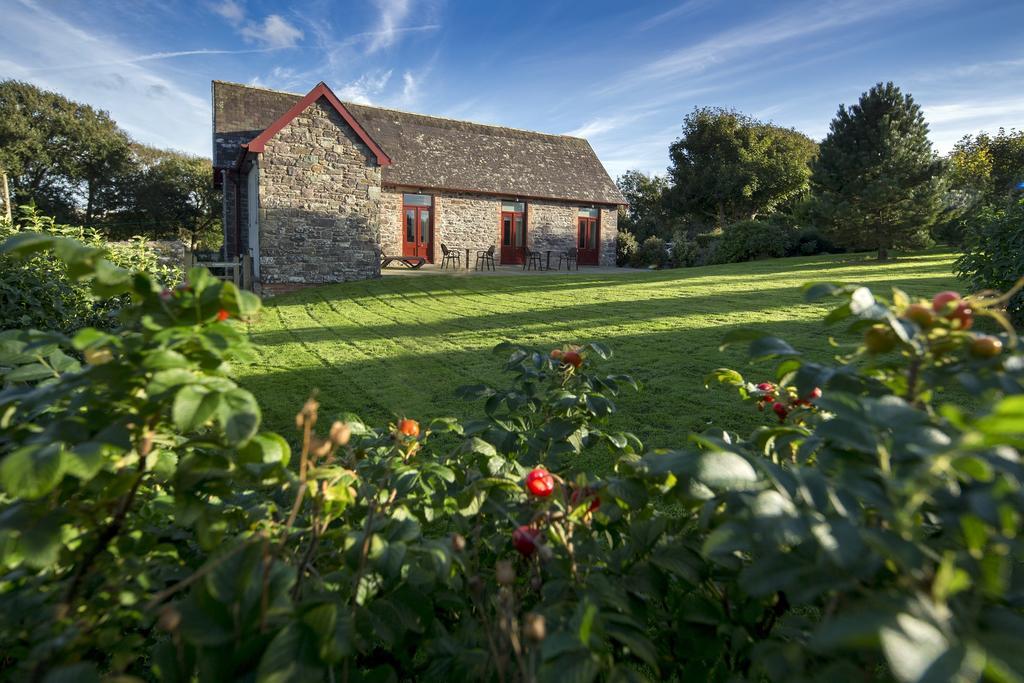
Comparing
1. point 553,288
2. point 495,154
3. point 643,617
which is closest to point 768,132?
point 495,154

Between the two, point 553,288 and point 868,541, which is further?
point 553,288

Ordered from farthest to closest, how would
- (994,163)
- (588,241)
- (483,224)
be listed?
(994,163), (588,241), (483,224)

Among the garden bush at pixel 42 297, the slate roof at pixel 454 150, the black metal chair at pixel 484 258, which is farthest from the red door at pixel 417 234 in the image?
the garden bush at pixel 42 297

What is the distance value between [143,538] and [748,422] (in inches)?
168

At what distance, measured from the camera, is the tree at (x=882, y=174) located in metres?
18.4

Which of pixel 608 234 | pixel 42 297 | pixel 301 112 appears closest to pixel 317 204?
pixel 301 112

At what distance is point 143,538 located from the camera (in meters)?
1.23

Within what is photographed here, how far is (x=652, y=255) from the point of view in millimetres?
26906

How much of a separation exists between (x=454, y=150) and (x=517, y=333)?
1579 cm

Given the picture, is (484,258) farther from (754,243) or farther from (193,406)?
(193,406)

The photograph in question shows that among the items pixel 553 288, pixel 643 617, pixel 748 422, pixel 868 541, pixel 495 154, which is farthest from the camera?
pixel 495 154

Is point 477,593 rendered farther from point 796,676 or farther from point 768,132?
point 768,132

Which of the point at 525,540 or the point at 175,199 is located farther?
the point at 175,199

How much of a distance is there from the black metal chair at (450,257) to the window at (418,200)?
1641 millimetres
